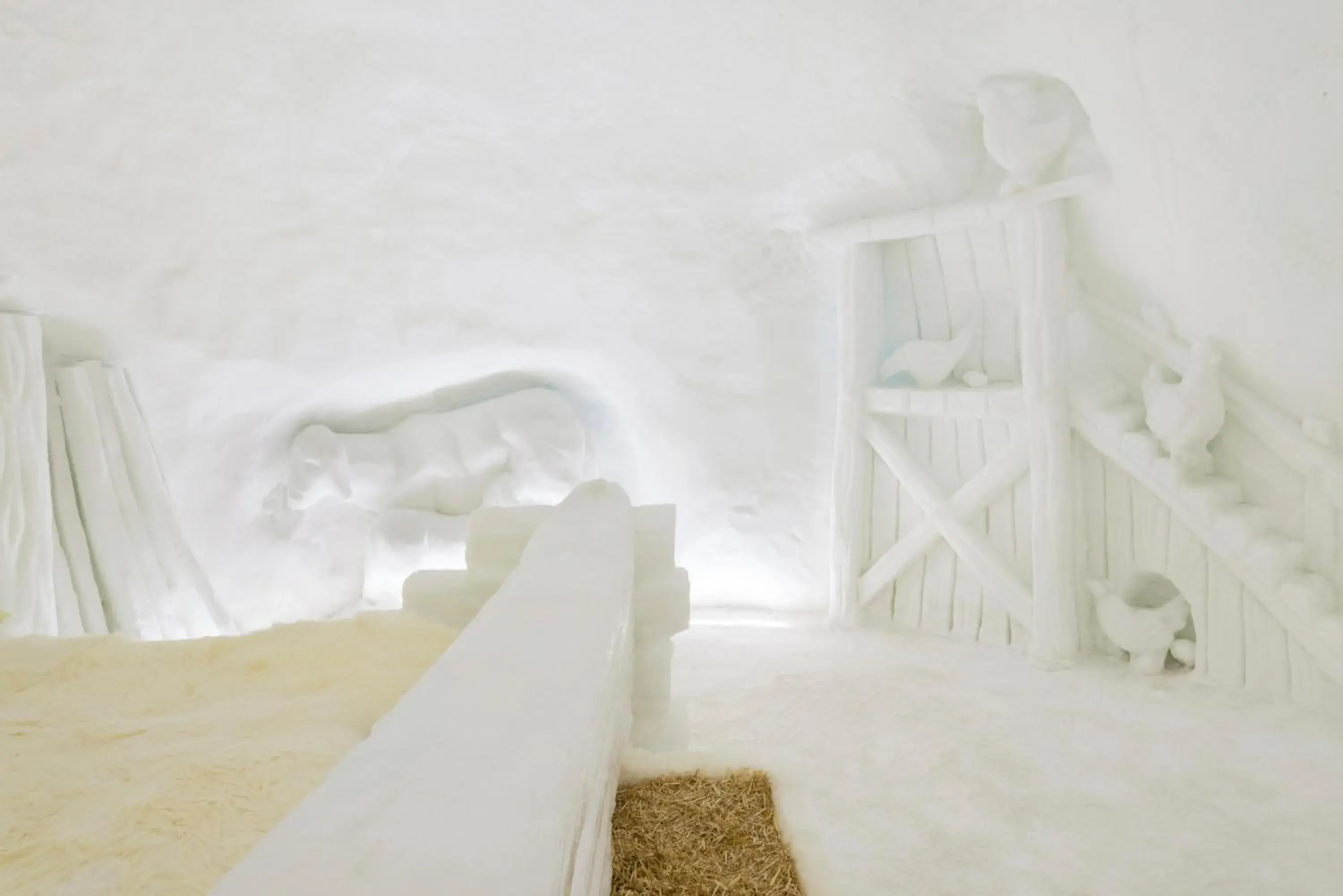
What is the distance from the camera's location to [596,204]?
191 inches

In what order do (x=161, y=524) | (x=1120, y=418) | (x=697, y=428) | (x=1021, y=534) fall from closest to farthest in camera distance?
(x=1120, y=418) → (x=161, y=524) → (x=1021, y=534) → (x=697, y=428)

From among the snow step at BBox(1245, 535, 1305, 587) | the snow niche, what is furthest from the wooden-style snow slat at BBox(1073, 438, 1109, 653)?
the snow niche

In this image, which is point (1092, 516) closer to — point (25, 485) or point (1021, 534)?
point (1021, 534)

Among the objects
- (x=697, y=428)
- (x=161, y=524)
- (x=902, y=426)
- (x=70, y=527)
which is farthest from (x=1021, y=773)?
(x=70, y=527)

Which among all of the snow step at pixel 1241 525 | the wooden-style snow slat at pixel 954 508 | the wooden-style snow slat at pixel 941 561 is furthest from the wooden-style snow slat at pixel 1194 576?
the wooden-style snow slat at pixel 941 561

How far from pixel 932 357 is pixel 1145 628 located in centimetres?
180

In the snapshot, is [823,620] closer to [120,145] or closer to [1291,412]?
[1291,412]

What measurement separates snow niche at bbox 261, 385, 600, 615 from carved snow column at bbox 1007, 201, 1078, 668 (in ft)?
8.67

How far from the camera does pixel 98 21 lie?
336 cm

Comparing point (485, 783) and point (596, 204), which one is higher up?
point (596, 204)

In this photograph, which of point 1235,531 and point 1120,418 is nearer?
point 1235,531

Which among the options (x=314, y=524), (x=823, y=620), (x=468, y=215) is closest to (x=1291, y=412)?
(x=823, y=620)

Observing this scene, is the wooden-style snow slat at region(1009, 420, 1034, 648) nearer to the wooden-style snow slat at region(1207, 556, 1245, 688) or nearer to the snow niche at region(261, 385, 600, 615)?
the wooden-style snow slat at region(1207, 556, 1245, 688)

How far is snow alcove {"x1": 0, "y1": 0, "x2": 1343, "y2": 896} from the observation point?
1.59 metres
